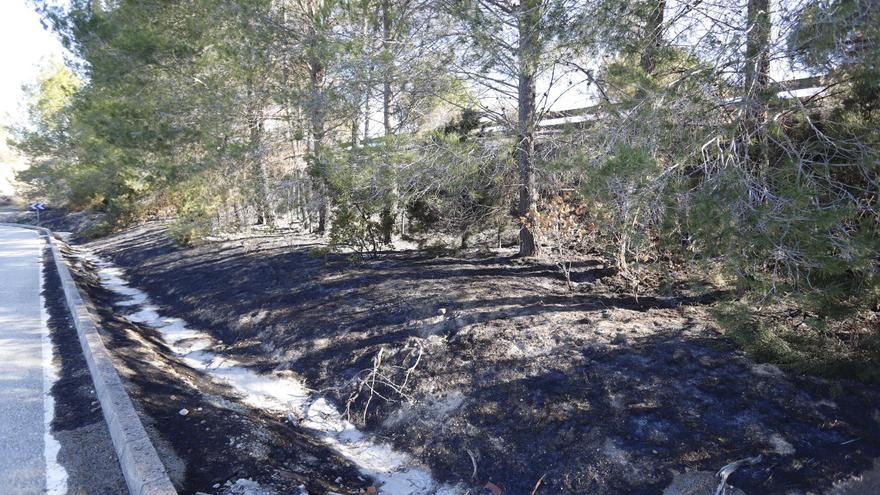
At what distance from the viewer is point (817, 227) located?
334 cm

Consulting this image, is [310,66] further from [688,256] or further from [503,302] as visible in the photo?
[688,256]

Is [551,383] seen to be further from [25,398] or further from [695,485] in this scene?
[25,398]

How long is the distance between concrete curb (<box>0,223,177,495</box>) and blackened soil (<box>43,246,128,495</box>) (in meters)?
0.06

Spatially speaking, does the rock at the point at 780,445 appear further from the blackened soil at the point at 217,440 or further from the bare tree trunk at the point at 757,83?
the blackened soil at the point at 217,440

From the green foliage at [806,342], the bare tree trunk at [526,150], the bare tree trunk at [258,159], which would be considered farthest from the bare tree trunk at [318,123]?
the green foliage at [806,342]

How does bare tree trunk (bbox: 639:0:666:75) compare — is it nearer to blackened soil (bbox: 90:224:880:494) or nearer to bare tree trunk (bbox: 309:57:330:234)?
blackened soil (bbox: 90:224:880:494)

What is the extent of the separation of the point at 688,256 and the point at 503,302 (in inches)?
102

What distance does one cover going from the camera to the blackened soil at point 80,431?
331cm

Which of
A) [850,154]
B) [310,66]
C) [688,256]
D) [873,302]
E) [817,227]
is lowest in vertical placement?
[873,302]

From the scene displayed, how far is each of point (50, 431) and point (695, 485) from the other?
494cm

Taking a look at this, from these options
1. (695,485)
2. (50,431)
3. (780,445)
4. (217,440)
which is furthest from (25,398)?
(780,445)

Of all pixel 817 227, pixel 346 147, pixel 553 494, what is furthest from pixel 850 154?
pixel 346 147

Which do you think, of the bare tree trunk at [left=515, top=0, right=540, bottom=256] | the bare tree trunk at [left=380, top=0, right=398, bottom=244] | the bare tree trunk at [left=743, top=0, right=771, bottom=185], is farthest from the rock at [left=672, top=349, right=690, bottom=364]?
the bare tree trunk at [left=380, top=0, right=398, bottom=244]

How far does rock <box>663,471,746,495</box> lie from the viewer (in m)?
3.37
